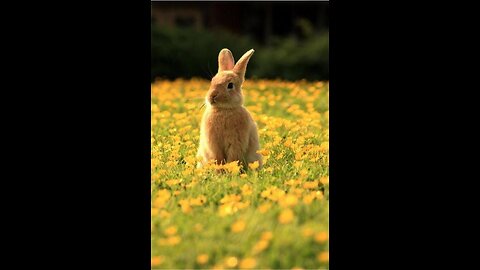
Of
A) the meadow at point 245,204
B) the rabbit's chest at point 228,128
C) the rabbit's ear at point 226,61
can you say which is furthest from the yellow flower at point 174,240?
the rabbit's ear at point 226,61

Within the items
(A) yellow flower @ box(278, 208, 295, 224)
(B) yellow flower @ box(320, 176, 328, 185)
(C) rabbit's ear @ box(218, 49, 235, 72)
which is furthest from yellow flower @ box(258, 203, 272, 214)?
(C) rabbit's ear @ box(218, 49, 235, 72)

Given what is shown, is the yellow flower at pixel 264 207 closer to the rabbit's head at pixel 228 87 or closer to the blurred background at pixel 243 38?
the rabbit's head at pixel 228 87

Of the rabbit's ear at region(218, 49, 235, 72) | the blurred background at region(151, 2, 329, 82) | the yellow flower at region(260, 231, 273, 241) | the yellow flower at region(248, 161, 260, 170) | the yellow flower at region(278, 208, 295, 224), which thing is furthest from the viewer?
the blurred background at region(151, 2, 329, 82)

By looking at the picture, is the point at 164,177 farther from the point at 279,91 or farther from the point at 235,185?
the point at 279,91

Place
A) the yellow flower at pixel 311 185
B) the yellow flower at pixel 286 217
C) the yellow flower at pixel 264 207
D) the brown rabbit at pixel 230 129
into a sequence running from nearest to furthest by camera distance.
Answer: the yellow flower at pixel 286 217
the yellow flower at pixel 264 207
the yellow flower at pixel 311 185
the brown rabbit at pixel 230 129

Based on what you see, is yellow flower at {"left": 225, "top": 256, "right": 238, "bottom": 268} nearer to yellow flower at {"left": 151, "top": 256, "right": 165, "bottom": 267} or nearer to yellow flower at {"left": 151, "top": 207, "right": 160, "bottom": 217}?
yellow flower at {"left": 151, "top": 256, "right": 165, "bottom": 267}

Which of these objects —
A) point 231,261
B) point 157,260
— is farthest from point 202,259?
point 157,260
